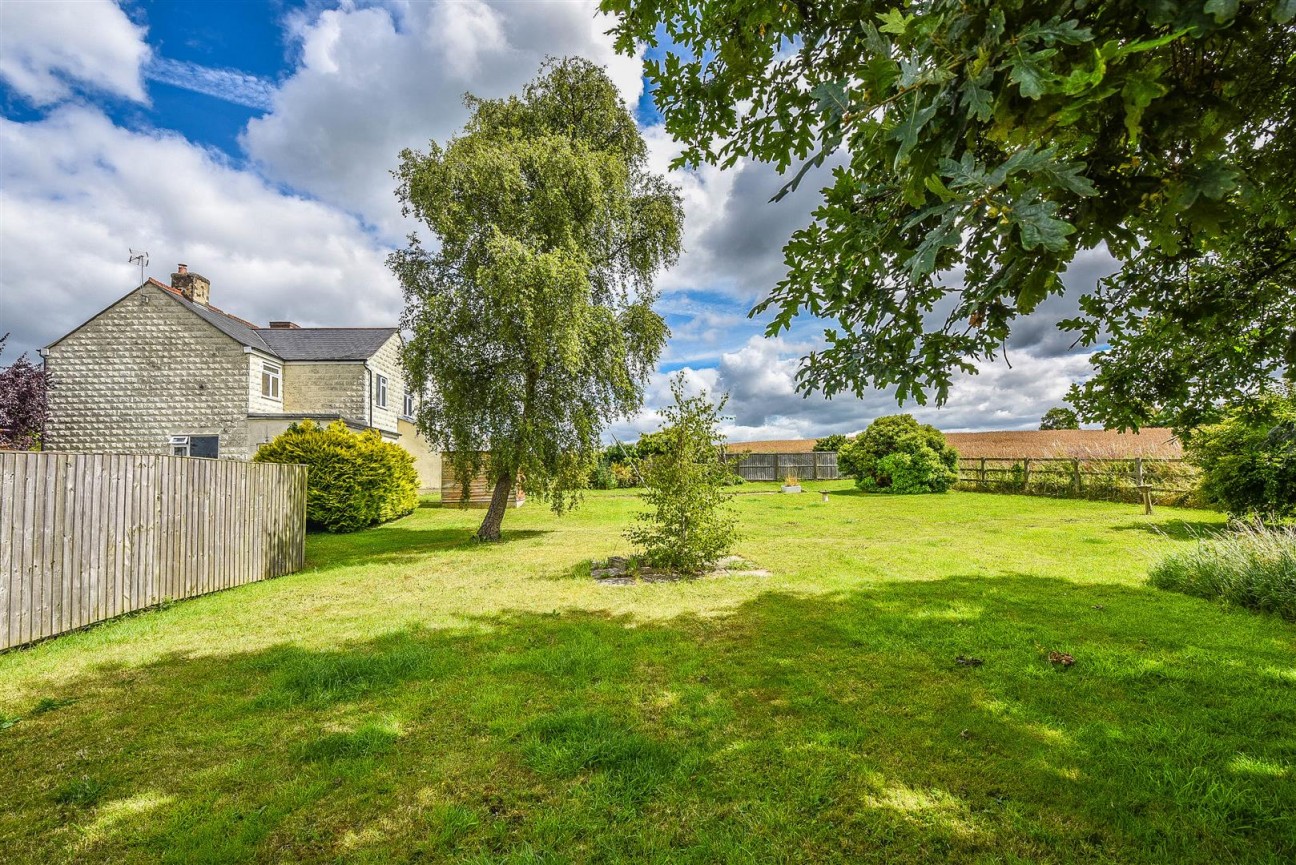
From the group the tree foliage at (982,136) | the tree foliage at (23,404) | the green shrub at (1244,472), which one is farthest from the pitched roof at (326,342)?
the green shrub at (1244,472)

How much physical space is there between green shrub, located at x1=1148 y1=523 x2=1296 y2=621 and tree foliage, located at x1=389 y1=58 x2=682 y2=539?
8957 millimetres

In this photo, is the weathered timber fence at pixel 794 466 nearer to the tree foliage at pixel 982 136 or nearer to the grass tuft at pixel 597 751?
the tree foliage at pixel 982 136

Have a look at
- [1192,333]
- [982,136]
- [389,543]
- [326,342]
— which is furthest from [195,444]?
[1192,333]

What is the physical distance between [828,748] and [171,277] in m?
26.0

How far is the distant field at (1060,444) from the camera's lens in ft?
58.4

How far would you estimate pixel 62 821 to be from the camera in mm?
2697

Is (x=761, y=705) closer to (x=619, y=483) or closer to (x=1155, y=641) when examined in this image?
(x=1155, y=641)

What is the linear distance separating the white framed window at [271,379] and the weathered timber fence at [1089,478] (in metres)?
27.0

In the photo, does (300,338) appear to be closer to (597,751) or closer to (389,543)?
(389,543)

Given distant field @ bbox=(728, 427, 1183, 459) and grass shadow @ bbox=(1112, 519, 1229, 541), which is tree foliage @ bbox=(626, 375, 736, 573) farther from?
grass shadow @ bbox=(1112, 519, 1229, 541)

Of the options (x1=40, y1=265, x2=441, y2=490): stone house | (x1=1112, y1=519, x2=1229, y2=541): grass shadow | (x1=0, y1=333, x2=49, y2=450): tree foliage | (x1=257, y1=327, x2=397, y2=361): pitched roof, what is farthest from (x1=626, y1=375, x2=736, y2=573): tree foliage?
(x1=0, y1=333, x2=49, y2=450): tree foliage

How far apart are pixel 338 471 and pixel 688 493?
10.1 metres

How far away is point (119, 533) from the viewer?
5.99 m

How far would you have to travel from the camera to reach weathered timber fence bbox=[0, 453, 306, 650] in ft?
16.6
